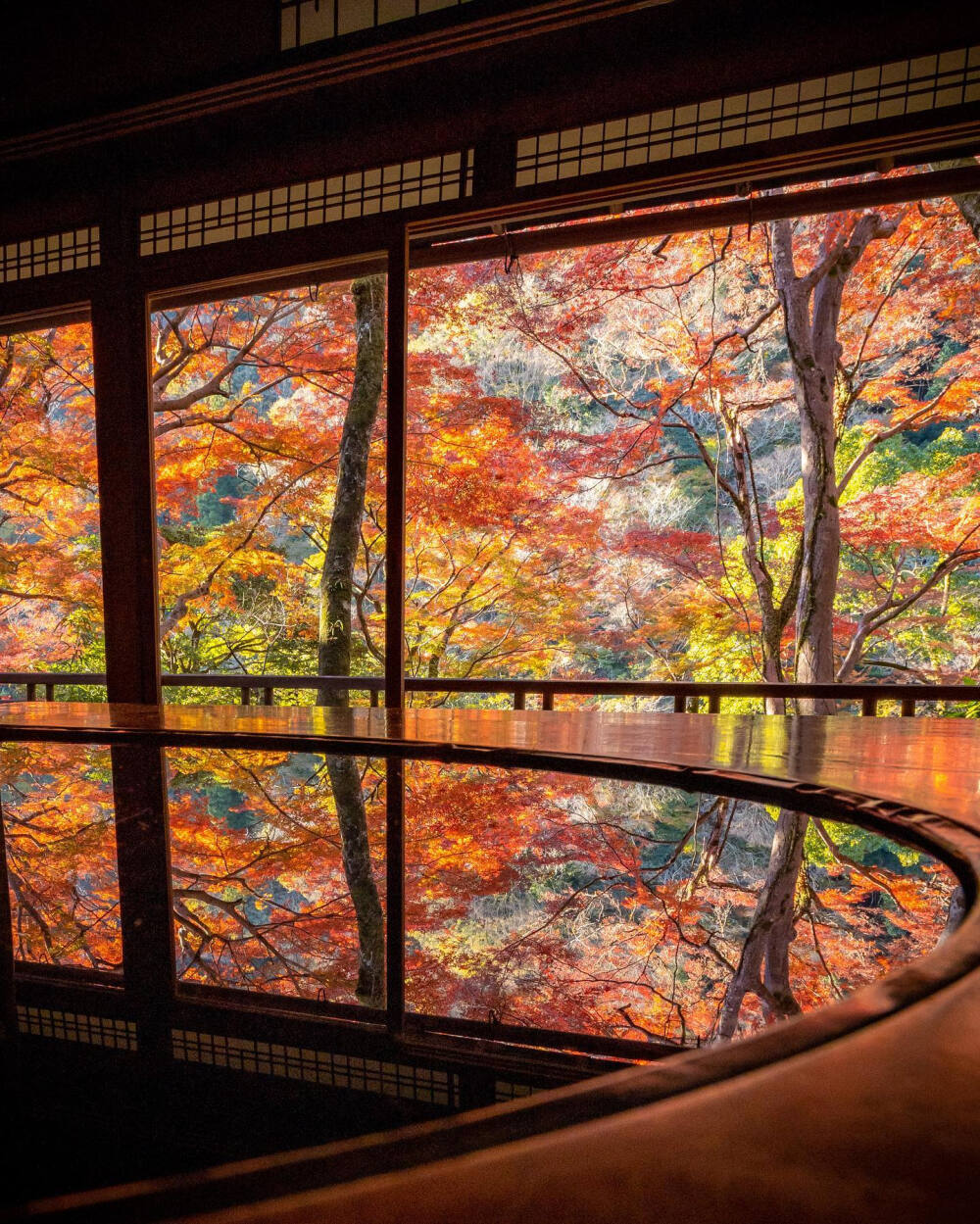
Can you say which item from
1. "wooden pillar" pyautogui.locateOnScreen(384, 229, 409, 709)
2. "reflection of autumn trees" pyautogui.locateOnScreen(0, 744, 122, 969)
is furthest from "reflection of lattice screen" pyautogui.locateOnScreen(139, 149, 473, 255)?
"reflection of autumn trees" pyautogui.locateOnScreen(0, 744, 122, 969)

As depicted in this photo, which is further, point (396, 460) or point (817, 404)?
point (817, 404)

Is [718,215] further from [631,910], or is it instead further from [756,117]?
[631,910]

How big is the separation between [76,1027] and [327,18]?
2.96 m

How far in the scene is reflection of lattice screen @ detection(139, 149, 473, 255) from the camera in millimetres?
2943

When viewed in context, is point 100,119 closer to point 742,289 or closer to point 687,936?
point 687,936

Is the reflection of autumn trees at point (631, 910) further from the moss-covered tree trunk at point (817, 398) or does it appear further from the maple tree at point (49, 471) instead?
the maple tree at point (49, 471)

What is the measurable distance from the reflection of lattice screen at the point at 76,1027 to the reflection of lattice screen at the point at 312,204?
122 inches

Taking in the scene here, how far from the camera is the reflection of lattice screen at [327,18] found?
236 centimetres

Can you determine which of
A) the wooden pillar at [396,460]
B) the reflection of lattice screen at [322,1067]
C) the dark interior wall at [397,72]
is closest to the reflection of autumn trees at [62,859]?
the reflection of lattice screen at [322,1067]

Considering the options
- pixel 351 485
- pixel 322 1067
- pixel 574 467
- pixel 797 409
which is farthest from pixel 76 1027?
pixel 797 409

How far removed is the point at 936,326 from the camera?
19.4 feet

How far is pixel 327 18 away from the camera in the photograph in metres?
2.40

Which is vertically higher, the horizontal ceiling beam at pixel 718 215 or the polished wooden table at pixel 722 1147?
the horizontal ceiling beam at pixel 718 215

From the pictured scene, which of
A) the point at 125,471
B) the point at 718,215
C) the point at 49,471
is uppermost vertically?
the point at 718,215
